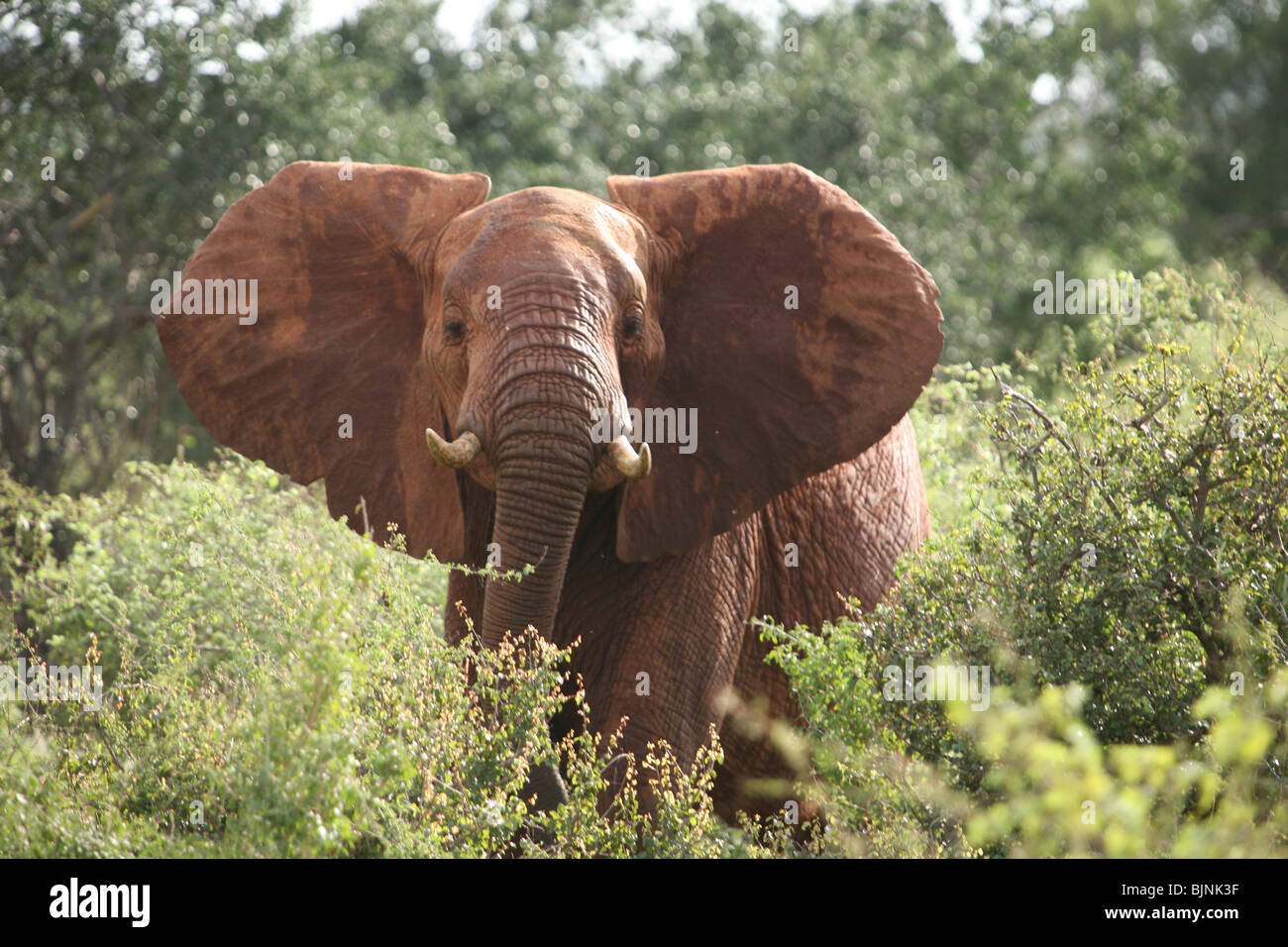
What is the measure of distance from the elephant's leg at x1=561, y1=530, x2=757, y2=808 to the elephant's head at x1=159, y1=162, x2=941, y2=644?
0.23 m

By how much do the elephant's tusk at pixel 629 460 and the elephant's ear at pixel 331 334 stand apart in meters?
1.08

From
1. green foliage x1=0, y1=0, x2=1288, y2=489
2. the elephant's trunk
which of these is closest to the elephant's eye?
the elephant's trunk

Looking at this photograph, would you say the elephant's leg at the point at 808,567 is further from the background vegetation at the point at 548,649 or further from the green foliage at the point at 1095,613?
the green foliage at the point at 1095,613

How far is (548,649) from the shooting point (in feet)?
18.8

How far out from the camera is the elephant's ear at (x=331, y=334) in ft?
22.4

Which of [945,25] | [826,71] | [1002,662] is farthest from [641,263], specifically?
[945,25]

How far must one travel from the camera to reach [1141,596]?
19.5 ft

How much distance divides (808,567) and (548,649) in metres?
1.94

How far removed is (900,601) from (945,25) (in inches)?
618

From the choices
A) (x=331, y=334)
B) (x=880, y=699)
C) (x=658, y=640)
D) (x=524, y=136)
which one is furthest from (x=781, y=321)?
(x=524, y=136)

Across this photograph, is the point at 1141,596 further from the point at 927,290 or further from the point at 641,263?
the point at 641,263
